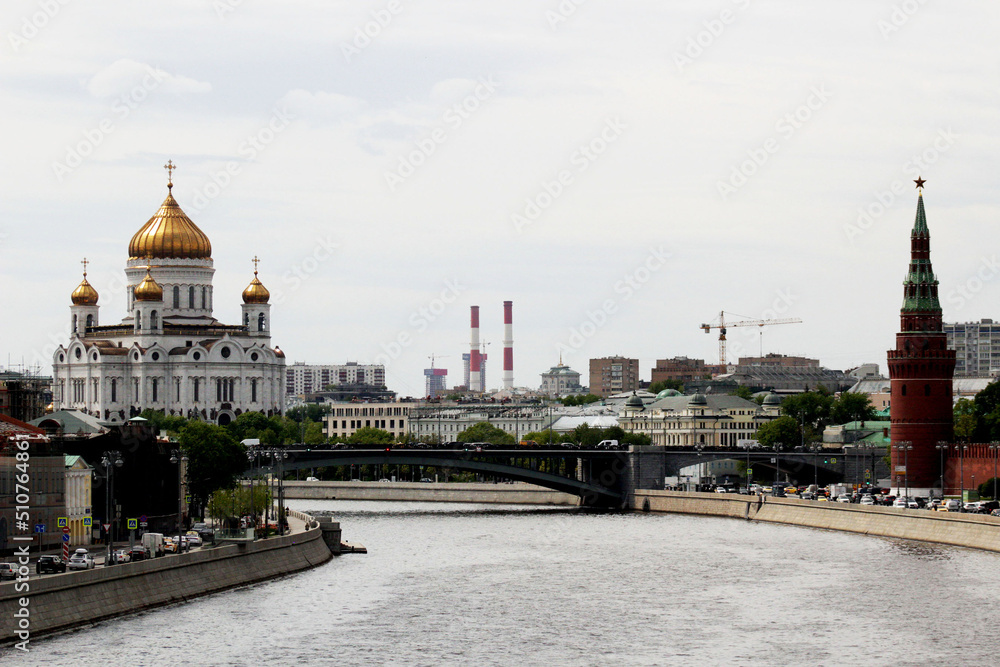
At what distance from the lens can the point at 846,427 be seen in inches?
5162

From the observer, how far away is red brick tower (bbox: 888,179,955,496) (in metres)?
92.0

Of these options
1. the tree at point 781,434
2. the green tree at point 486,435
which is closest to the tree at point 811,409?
the tree at point 781,434

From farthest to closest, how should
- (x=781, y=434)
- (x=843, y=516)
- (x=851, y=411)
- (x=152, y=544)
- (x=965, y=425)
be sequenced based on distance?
(x=851, y=411), (x=781, y=434), (x=965, y=425), (x=843, y=516), (x=152, y=544)

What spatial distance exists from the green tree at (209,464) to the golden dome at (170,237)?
165 feet

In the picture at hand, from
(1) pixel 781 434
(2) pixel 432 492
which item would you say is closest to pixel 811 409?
(1) pixel 781 434

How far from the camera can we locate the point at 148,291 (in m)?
132

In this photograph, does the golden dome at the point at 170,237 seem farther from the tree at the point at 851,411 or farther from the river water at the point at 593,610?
the river water at the point at 593,610

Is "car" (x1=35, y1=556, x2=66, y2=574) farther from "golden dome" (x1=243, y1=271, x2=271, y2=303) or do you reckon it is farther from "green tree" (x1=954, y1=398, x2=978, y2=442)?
"golden dome" (x1=243, y1=271, x2=271, y2=303)

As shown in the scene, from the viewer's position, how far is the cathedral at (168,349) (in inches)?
5207

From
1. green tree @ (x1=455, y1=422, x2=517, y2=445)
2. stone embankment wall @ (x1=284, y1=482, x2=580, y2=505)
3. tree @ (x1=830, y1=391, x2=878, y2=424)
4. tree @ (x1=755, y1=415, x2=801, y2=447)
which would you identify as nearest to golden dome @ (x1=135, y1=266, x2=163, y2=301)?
stone embankment wall @ (x1=284, y1=482, x2=580, y2=505)

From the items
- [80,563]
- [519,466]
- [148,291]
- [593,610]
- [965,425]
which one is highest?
[148,291]

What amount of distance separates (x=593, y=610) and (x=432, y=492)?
59392mm

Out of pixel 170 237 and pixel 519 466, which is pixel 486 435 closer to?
pixel 170 237

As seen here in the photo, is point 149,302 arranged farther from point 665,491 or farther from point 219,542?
point 219,542
